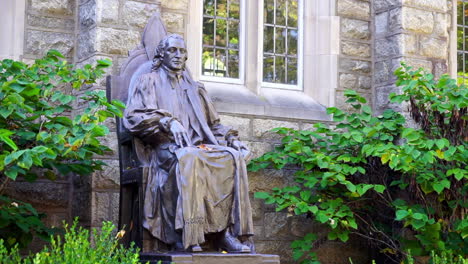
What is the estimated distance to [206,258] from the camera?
5133mm

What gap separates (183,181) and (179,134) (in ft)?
1.24

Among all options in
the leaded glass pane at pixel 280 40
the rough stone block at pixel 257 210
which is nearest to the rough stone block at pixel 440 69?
the leaded glass pane at pixel 280 40

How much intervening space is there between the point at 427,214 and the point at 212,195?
2.41 meters

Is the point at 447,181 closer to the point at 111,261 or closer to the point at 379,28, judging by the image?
the point at 379,28

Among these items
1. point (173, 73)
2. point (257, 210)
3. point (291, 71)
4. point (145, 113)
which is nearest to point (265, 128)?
point (257, 210)

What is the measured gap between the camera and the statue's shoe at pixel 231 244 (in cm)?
540

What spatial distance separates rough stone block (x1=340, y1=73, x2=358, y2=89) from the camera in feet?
26.8

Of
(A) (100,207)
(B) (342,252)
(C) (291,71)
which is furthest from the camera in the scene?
(C) (291,71)

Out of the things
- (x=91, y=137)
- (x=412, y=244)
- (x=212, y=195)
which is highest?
(x=91, y=137)

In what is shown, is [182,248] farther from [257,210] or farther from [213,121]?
[257,210]

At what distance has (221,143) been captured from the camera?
19.7 ft

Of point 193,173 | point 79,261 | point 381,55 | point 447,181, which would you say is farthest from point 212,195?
point 381,55

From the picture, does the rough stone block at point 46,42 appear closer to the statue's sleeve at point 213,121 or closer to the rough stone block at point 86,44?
the rough stone block at point 86,44

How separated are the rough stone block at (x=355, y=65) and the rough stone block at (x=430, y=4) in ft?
2.37
